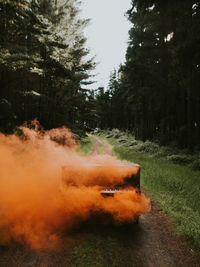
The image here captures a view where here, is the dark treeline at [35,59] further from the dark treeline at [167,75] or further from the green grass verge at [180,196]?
the green grass verge at [180,196]

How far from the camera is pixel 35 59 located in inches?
408

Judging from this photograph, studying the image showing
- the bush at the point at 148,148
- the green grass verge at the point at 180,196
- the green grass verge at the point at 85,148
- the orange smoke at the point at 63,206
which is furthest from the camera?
the bush at the point at 148,148

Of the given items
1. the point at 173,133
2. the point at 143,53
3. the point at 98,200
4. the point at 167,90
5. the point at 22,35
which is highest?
the point at 143,53

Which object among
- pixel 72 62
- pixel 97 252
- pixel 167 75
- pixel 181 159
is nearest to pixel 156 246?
pixel 97 252

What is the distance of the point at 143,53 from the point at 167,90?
19.7 feet

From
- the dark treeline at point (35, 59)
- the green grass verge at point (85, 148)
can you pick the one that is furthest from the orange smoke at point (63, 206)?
the green grass verge at point (85, 148)

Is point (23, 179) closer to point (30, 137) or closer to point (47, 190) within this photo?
point (47, 190)

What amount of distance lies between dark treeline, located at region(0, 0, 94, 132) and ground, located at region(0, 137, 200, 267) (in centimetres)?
885

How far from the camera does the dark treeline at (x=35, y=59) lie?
995cm

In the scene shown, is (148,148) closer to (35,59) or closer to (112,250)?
(35,59)

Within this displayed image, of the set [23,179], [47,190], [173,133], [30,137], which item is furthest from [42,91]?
[173,133]

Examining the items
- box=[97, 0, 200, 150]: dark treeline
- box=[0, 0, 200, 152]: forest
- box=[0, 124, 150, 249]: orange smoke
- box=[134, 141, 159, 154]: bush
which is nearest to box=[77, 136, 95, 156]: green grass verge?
box=[0, 0, 200, 152]: forest

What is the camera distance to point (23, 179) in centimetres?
628

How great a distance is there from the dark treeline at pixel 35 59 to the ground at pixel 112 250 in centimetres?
885
